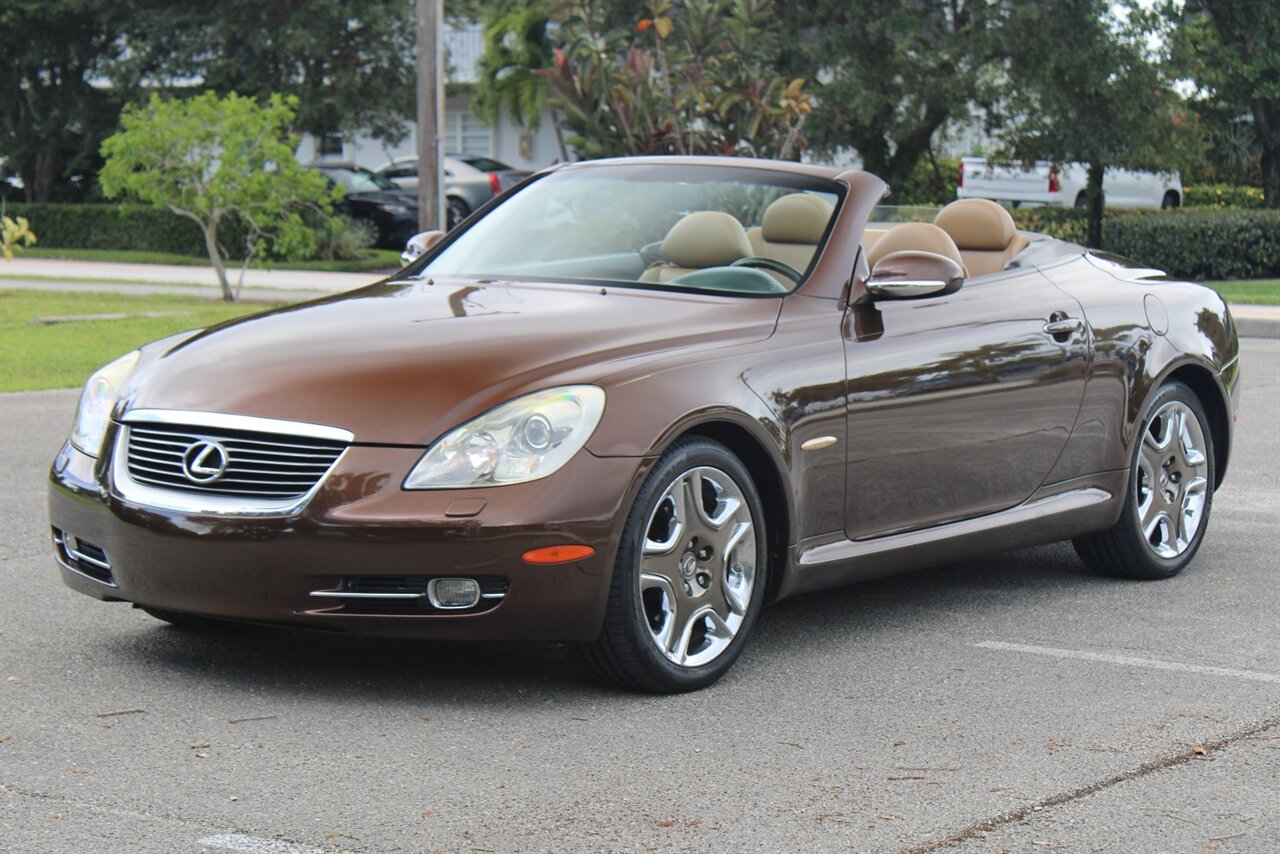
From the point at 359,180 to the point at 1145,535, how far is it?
89.5 ft

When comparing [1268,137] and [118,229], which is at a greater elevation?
[1268,137]

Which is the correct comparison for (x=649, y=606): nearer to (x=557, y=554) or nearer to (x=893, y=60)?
A: (x=557, y=554)

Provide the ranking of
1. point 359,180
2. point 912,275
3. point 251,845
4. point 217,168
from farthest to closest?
point 359,180, point 217,168, point 912,275, point 251,845

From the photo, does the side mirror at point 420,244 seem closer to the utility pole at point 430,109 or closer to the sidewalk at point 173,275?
the utility pole at point 430,109

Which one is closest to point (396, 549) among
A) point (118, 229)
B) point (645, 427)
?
point (645, 427)

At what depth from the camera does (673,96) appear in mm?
18406

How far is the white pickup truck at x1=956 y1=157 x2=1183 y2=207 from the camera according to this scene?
37469 millimetres

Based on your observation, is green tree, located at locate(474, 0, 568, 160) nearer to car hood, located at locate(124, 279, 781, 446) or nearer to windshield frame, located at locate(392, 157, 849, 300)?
windshield frame, located at locate(392, 157, 849, 300)

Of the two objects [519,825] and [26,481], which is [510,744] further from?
Answer: [26,481]

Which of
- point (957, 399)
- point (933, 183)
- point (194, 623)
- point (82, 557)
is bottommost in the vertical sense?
point (933, 183)

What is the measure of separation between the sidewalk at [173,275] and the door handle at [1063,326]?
53.4 ft

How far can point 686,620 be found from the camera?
516cm

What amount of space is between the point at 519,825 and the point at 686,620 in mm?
1244

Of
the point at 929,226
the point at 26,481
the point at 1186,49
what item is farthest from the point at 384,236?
the point at 929,226
